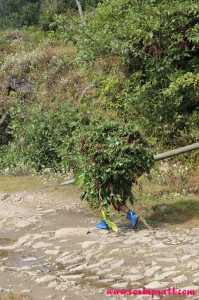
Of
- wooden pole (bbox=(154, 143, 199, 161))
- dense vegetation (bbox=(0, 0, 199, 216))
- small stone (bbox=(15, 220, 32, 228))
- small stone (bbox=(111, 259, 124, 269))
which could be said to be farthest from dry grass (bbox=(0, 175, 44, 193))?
small stone (bbox=(111, 259, 124, 269))

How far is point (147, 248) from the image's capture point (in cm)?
659

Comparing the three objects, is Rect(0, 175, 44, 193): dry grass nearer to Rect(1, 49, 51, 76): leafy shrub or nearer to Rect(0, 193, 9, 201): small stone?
Rect(0, 193, 9, 201): small stone

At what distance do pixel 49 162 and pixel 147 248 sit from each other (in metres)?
7.30

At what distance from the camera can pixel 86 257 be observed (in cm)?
663

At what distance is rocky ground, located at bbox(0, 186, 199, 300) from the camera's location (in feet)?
18.1

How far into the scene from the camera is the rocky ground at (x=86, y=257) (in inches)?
217

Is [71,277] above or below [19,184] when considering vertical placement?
above

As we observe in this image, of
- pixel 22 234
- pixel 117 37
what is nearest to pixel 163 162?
pixel 117 37

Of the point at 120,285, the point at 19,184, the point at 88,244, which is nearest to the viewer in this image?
the point at 120,285

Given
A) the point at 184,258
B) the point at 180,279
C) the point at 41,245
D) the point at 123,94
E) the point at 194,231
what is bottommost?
the point at 194,231

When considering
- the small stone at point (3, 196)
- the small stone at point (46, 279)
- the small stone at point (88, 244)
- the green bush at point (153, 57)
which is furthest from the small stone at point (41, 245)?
the green bush at point (153, 57)

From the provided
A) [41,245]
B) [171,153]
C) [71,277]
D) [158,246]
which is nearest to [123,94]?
[171,153]

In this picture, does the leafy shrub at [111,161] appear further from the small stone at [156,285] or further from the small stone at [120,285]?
the small stone at [156,285]

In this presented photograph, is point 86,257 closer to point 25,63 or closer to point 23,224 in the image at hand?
point 23,224
